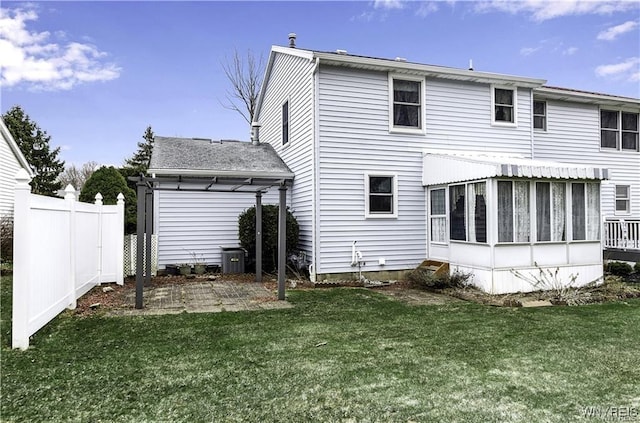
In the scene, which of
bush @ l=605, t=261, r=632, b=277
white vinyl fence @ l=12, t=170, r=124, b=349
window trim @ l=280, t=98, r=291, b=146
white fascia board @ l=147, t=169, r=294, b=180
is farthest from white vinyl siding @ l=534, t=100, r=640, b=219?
white vinyl fence @ l=12, t=170, r=124, b=349

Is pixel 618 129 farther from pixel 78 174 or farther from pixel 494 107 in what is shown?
pixel 78 174

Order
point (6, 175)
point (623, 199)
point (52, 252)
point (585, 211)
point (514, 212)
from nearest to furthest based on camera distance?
point (52, 252) → point (514, 212) → point (585, 211) → point (623, 199) → point (6, 175)

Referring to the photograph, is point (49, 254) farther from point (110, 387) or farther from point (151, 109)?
point (151, 109)

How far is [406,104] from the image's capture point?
11.5 m

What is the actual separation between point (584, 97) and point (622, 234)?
4670 millimetres

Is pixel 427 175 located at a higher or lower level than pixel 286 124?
lower

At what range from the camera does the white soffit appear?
356 inches

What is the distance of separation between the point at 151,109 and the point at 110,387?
26.4 meters

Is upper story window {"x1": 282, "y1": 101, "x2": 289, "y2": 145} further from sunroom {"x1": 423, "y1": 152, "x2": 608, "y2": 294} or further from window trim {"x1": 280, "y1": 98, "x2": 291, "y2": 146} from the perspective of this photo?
sunroom {"x1": 423, "y1": 152, "x2": 608, "y2": 294}

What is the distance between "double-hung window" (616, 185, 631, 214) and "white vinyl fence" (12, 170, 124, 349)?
52.6 feet

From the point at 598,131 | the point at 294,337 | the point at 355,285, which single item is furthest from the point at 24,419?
the point at 598,131

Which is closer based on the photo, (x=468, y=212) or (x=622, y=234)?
(x=468, y=212)

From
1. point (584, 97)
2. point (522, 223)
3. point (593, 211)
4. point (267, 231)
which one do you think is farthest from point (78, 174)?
point (593, 211)

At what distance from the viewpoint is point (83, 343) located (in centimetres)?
525
